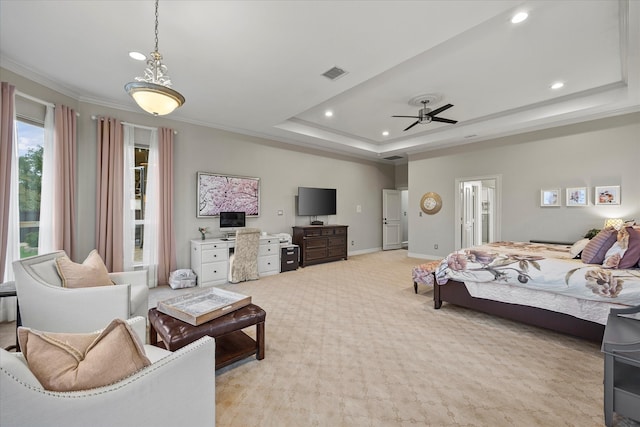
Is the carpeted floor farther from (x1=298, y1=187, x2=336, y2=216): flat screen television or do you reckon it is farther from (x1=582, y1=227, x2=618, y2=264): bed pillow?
(x1=298, y1=187, x2=336, y2=216): flat screen television

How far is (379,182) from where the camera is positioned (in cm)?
855

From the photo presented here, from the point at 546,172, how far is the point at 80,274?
7132mm

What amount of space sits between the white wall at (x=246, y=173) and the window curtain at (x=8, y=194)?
0.40 meters

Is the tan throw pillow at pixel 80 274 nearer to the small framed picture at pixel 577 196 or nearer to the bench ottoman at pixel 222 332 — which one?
the bench ottoman at pixel 222 332

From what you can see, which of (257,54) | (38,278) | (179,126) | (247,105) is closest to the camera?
(38,278)

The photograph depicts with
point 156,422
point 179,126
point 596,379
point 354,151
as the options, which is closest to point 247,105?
point 179,126

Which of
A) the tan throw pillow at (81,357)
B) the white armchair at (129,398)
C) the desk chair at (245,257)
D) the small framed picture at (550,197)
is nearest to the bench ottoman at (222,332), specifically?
the white armchair at (129,398)

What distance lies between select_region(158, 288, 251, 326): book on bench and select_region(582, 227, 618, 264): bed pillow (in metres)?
3.50

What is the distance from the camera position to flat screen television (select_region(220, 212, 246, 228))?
5140 mm

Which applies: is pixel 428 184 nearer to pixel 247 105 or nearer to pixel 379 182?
pixel 379 182

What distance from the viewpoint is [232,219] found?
5.25m

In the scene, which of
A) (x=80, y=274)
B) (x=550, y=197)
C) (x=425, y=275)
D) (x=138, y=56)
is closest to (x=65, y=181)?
(x=138, y=56)

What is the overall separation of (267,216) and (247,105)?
2.41 meters

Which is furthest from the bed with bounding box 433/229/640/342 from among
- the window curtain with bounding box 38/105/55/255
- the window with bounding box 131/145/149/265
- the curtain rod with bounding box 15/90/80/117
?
the curtain rod with bounding box 15/90/80/117
